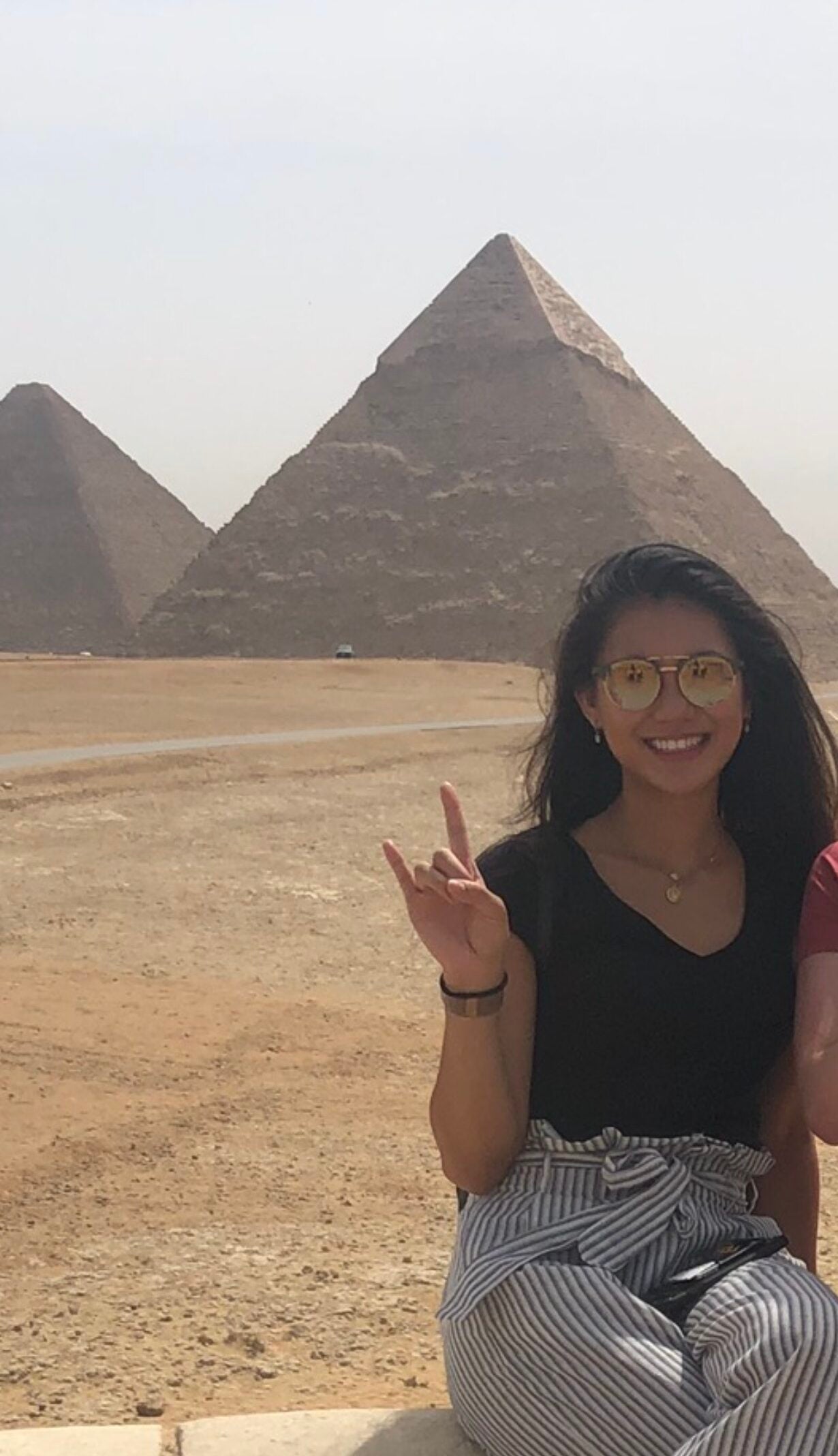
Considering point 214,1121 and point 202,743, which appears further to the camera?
point 202,743

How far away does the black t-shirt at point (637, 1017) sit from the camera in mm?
3002

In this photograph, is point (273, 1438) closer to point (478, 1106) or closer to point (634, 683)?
point (478, 1106)

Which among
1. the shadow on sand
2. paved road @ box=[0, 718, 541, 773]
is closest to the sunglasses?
the shadow on sand

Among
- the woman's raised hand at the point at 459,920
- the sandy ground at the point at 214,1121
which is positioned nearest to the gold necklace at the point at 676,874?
the woman's raised hand at the point at 459,920

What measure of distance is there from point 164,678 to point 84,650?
2771 inches

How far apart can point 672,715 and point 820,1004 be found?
22.5 inches

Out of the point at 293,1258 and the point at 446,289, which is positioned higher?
the point at 446,289

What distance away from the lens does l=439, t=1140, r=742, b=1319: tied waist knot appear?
2.81 meters

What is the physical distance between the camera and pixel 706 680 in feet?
10.5

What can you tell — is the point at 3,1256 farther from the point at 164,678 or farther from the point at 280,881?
the point at 164,678

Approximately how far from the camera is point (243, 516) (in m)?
97.7

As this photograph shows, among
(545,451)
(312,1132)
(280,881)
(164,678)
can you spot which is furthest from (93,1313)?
(545,451)

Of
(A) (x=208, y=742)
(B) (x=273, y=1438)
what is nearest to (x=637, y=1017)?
(B) (x=273, y=1438)

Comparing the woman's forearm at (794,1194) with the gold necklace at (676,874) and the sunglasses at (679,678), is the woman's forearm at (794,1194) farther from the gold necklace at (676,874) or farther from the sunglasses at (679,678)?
the sunglasses at (679,678)
